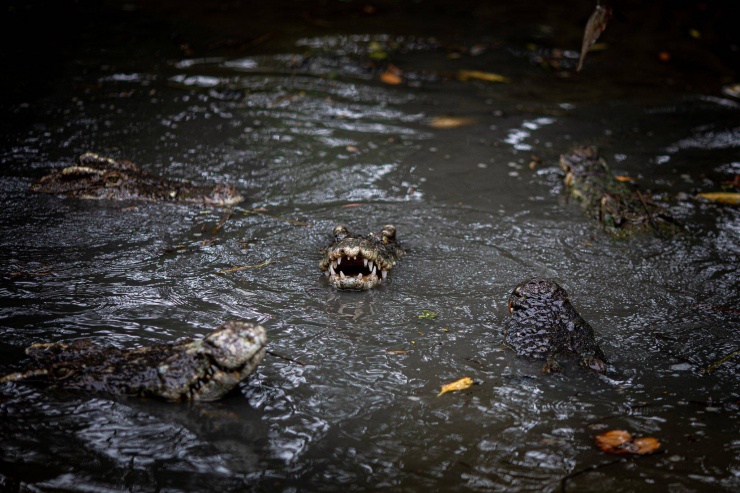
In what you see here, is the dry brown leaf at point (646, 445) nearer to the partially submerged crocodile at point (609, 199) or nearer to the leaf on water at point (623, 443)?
the leaf on water at point (623, 443)

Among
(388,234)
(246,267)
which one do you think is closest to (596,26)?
(388,234)

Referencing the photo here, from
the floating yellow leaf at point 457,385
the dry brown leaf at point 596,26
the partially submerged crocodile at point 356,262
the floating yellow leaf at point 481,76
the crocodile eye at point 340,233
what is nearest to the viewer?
the floating yellow leaf at point 457,385

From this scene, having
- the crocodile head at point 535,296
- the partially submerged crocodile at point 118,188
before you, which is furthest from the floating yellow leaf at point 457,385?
the partially submerged crocodile at point 118,188

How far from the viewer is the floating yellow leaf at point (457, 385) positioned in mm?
3699

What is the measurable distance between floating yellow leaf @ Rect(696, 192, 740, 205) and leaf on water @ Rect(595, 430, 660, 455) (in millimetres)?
4362

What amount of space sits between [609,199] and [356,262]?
9.57 feet

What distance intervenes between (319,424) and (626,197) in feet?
14.6

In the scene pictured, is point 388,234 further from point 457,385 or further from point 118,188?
point 118,188

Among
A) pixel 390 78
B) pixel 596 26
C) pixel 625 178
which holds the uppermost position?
pixel 596 26

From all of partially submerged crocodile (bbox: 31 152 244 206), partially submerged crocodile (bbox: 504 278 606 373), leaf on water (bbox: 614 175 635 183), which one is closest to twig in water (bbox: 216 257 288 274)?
partially submerged crocodile (bbox: 31 152 244 206)

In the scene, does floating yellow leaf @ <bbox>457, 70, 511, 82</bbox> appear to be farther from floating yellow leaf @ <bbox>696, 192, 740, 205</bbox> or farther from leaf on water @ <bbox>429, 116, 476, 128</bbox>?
floating yellow leaf @ <bbox>696, 192, 740, 205</bbox>

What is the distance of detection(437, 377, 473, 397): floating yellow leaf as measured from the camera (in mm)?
3699

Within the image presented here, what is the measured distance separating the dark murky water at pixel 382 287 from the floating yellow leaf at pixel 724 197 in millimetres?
189

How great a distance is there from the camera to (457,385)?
374 centimetres
